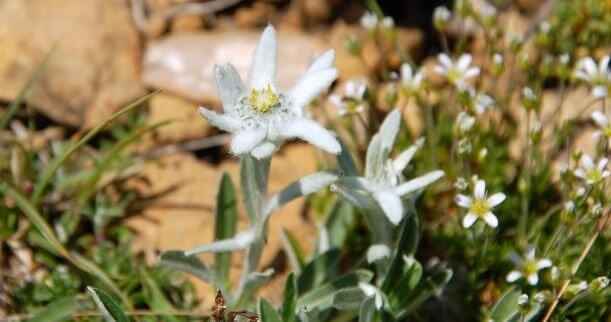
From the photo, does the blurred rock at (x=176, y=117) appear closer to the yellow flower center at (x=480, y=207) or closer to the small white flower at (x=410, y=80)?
the small white flower at (x=410, y=80)

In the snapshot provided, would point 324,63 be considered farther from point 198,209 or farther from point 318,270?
point 198,209

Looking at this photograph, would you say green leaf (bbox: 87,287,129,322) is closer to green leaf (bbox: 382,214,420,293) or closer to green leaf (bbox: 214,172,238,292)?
green leaf (bbox: 214,172,238,292)

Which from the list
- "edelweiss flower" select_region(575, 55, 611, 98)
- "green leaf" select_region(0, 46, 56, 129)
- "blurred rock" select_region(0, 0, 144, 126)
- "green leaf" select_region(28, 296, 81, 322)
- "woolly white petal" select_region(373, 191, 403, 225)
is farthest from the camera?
"blurred rock" select_region(0, 0, 144, 126)

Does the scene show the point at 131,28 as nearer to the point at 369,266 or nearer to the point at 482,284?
the point at 369,266

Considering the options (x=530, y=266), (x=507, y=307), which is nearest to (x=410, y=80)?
(x=530, y=266)

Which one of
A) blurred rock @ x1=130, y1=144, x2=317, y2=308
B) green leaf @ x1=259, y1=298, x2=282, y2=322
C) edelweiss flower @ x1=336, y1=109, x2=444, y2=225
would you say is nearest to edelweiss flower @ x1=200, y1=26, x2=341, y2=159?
edelweiss flower @ x1=336, y1=109, x2=444, y2=225

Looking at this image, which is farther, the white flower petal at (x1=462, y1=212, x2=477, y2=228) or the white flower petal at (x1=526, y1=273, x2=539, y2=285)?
the white flower petal at (x1=526, y1=273, x2=539, y2=285)

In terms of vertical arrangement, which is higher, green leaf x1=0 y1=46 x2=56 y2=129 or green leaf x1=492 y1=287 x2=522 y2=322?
green leaf x1=0 y1=46 x2=56 y2=129

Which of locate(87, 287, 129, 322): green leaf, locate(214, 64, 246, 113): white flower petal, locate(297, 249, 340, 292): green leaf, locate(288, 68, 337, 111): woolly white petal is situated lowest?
locate(87, 287, 129, 322): green leaf

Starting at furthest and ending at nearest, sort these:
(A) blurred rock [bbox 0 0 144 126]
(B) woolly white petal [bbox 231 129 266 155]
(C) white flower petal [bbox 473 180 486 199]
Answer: (A) blurred rock [bbox 0 0 144 126]
(C) white flower petal [bbox 473 180 486 199]
(B) woolly white petal [bbox 231 129 266 155]
